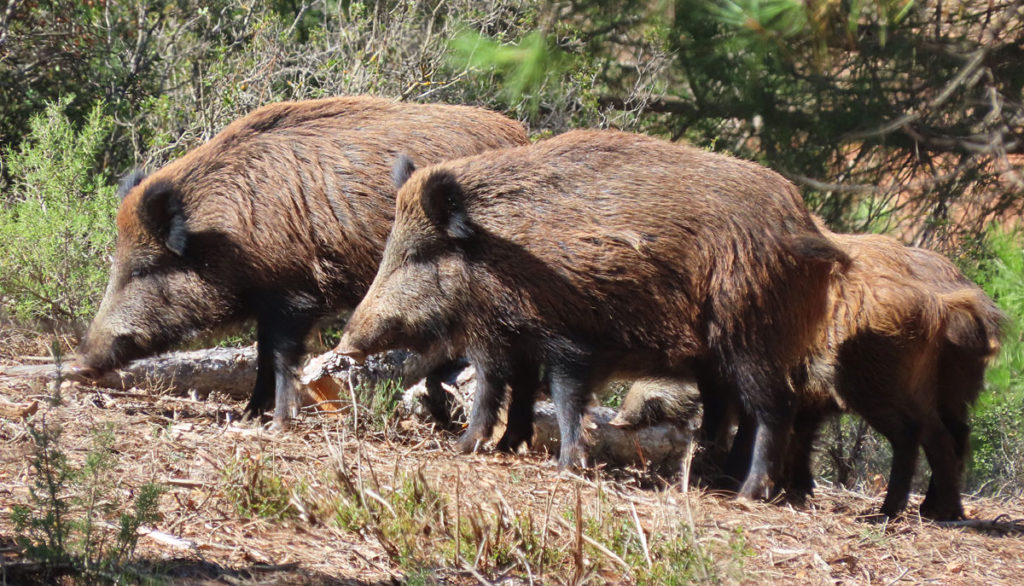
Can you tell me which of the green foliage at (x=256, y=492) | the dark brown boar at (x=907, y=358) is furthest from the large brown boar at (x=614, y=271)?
the green foliage at (x=256, y=492)

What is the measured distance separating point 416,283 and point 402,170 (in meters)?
0.68

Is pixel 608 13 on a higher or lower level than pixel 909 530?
higher

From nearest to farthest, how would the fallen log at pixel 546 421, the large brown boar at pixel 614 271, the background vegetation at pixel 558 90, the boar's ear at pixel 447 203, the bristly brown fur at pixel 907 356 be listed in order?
the bristly brown fur at pixel 907 356 → the large brown boar at pixel 614 271 → the boar's ear at pixel 447 203 → the fallen log at pixel 546 421 → the background vegetation at pixel 558 90

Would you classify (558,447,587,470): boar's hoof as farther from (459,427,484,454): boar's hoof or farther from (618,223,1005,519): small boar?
(618,223,1005,519): small boar

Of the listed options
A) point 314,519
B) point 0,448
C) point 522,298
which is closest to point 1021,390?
point 522,298

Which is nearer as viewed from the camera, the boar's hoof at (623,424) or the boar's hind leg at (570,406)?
the boar's hind leg at (570,406)

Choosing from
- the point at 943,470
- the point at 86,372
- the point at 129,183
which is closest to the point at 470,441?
the point at 86,372

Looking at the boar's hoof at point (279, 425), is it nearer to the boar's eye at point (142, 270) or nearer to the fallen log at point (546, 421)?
the fallen log at point (546, 421)

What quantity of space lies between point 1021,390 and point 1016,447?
9.08 feet

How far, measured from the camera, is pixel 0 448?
504cm

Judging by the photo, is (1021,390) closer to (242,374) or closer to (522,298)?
(522,298)

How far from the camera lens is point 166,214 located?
21.4ft

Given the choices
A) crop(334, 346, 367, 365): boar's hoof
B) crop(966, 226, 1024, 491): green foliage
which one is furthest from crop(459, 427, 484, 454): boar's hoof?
crop(966, 226, 1024, 491): green foliage

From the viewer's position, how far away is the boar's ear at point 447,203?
19.4 ft
